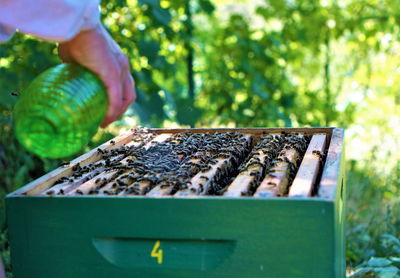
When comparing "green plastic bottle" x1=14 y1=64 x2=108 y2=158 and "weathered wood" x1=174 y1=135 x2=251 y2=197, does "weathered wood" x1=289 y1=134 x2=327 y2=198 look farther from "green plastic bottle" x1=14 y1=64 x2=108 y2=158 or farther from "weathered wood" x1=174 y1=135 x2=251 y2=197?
"green plastic bottle" x1=14 y1=64 x2=108 y2=158

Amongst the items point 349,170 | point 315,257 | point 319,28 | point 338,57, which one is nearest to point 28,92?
point 315,257

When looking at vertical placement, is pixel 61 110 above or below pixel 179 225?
above

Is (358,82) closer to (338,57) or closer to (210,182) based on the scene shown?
(338,57)

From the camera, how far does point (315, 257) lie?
155 cm

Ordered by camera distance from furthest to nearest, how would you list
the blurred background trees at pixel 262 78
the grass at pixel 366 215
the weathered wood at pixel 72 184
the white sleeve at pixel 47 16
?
the blurred background trees at pixel 262 78, the grass at pixel 366 215, the weathered wood at pixel 72 184, the white sleeve at pixel 47 16

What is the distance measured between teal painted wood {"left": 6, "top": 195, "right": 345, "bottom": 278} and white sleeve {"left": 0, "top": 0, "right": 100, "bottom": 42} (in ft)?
1.70

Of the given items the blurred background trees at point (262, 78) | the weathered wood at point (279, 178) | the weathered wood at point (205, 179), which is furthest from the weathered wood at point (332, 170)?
the blurred background trees at point (262, 78)

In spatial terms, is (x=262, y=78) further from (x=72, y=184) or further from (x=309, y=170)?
(x=72, y=184)

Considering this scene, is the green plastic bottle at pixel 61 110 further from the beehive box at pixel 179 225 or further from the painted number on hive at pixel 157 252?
the painted number on hive at pixel 157 252

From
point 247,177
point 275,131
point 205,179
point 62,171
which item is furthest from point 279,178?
point 275,131

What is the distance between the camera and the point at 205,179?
73.4 inches

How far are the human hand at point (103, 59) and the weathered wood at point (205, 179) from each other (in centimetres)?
34

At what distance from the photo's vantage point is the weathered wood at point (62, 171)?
180cm

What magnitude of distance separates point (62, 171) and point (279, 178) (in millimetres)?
821
